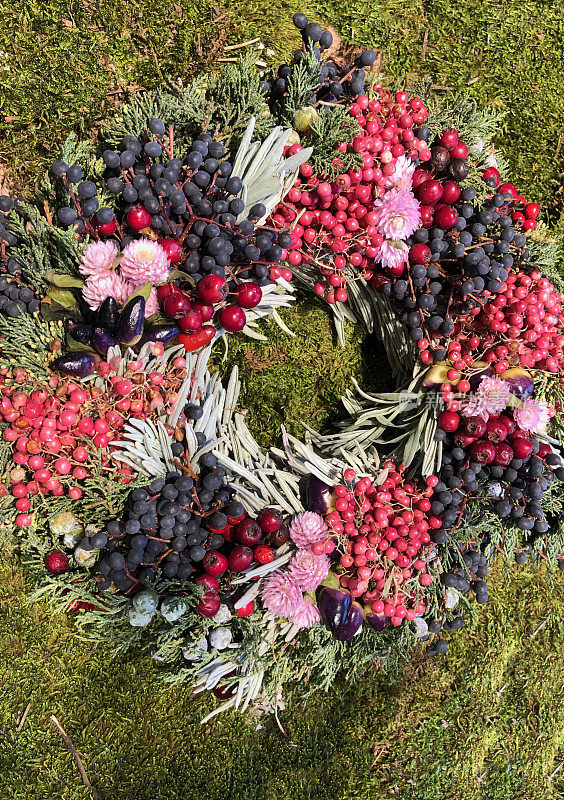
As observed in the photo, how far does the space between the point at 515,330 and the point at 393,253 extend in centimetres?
37

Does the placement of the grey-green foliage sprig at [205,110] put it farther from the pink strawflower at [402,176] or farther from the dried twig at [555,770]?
the dried twig at [555,770]

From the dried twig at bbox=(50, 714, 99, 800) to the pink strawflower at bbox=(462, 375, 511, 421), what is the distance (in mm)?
1362

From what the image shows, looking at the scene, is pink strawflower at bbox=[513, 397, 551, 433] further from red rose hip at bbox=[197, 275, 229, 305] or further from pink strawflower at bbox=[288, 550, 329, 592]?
red rose hip at bbox=[197, 275, 229, 305]

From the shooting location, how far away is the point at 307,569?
129cm

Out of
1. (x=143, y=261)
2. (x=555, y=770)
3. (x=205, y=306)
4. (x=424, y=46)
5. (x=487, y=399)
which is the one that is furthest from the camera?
(x=555, y=770)

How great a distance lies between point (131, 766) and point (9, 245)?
139 centimetres

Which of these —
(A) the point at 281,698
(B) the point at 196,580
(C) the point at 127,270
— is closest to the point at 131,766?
(A) the point at 281,698

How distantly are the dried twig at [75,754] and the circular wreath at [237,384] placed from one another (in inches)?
9.9

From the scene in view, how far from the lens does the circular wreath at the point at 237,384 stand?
4.09 ft

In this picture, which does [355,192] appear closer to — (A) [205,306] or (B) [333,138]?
(B) [333,138]

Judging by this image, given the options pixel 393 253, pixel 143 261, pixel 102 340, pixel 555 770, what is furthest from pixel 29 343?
pixel 555 770

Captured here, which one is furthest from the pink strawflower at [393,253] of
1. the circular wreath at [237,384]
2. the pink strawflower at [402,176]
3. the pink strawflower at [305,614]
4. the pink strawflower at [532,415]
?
the pink strawflower at [305,614]

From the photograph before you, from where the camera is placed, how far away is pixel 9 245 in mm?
1266

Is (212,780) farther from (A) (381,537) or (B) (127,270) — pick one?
(B) (127,270)
